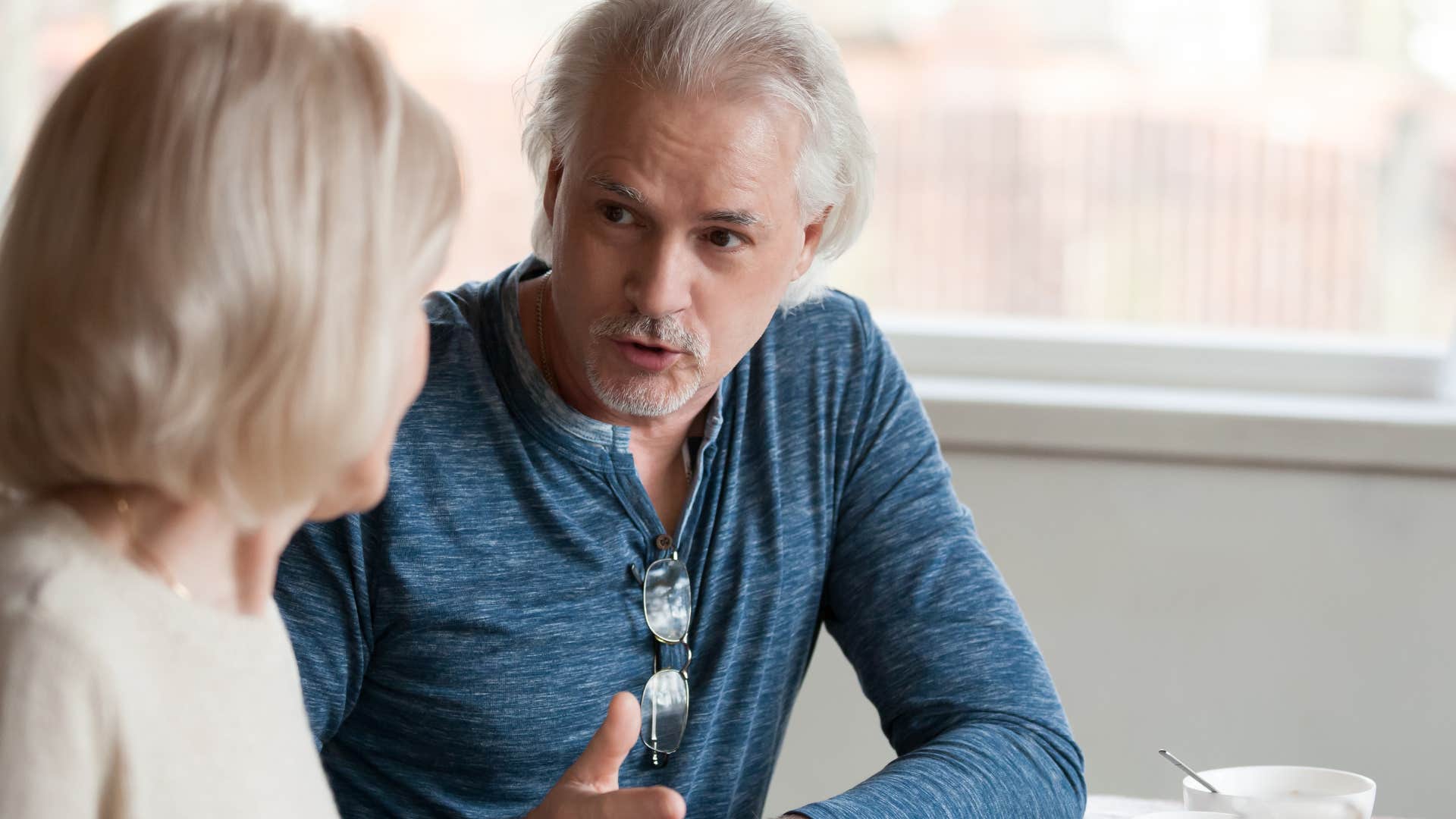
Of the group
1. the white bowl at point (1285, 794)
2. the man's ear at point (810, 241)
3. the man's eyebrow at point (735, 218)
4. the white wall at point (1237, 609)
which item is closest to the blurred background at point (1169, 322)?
the white wall at point (1237, 609)

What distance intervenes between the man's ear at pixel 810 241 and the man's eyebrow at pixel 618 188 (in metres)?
0.27

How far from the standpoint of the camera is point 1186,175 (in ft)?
8.07

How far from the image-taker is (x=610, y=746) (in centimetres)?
103

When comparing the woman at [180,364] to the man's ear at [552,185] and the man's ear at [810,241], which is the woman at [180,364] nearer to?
the man's ear at [552,185]

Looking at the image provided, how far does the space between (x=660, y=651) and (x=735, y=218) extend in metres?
0.42

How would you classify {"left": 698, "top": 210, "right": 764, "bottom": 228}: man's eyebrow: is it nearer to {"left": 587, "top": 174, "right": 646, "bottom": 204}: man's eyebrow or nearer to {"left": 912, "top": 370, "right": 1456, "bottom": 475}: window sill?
{"left": 587, "top": 174, "right": 646, "bottom": 204}: man's eyebrow

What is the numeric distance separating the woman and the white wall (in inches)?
68.0

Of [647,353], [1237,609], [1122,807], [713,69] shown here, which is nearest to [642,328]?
[647,353]

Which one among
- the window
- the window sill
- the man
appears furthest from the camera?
the window

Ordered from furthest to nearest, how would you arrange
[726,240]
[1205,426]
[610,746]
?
[1205,426] < [726,240] < [610,746]

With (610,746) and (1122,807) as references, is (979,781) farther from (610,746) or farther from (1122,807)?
(610,746)

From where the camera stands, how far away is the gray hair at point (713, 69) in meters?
1.36

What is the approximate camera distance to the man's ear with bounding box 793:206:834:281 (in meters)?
1.56

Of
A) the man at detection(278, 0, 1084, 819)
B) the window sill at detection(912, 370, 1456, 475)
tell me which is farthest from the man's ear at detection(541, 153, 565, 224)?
the window sill at detection(912, 370, 1456, 475)
